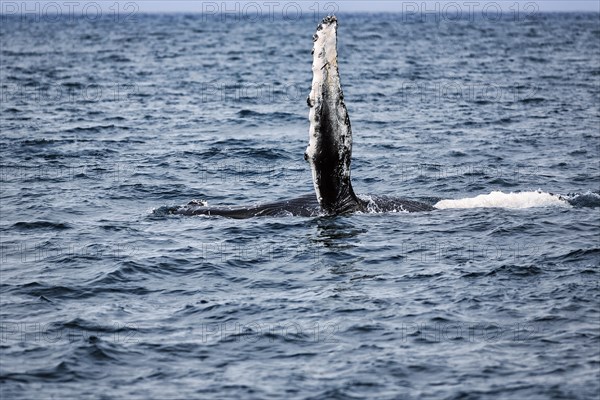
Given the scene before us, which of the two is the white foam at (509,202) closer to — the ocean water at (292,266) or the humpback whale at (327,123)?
the ocean water at (292,266)

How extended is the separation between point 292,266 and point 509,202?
5057 millimetres

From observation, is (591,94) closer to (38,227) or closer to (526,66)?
(526,66)

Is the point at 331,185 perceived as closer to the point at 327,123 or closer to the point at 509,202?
the point at 327,123

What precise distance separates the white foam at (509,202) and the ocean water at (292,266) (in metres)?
0.08

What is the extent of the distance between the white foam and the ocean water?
82 mm

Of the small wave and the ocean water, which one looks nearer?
the ocean water

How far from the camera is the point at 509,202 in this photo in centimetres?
1698

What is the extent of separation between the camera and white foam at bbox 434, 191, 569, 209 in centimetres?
1688

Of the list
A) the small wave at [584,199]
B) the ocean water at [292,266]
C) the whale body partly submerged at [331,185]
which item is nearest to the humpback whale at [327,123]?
the whale body partly submerged at [331,185]

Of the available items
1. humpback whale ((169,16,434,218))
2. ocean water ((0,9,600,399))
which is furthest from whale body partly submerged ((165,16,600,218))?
ocean water ((0,9,600,399))

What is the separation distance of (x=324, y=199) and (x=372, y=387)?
5.75 meters

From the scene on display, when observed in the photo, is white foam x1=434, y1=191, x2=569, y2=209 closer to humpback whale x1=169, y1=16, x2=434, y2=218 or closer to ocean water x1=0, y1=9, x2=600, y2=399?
ocean water x1=0, y1=9, x2=600, y2=399

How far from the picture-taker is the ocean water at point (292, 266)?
10086mm

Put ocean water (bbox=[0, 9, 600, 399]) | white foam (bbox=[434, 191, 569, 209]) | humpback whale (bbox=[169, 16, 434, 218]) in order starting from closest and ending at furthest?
ocean water (bbox=[0, 9, 600, 399]) < humpback whale (bbox=[169, 16, 434, 218]) < white foam (bbox=[434, 191, 569, 209])
